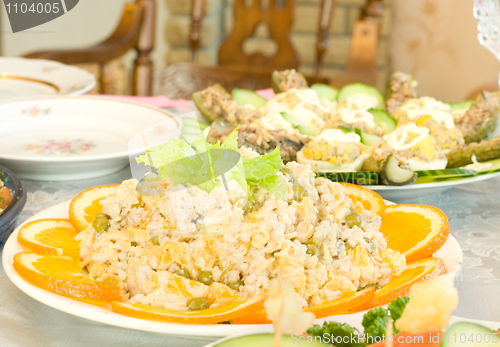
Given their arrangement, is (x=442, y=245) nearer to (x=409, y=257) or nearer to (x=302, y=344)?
(x=409, y=257)

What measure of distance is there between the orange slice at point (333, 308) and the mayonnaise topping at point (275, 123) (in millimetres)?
809

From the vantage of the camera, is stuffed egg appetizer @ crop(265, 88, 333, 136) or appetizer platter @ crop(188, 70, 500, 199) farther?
stuffed egg appetizer @ crop(265, 88, 333, 136)

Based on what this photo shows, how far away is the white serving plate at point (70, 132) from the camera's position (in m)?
1.35

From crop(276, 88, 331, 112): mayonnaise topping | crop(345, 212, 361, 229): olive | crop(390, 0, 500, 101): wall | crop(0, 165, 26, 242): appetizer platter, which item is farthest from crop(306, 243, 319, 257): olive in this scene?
crop(390, 0, 500, 101): wall

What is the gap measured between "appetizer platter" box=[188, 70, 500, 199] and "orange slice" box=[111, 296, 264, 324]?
493 millimetres

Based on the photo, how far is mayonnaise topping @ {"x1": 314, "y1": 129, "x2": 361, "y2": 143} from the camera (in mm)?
1392

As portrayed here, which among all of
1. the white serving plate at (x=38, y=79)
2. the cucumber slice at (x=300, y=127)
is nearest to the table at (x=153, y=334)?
the cucumber slice at (x=300, y=127)

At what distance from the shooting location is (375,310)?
0.67 meters

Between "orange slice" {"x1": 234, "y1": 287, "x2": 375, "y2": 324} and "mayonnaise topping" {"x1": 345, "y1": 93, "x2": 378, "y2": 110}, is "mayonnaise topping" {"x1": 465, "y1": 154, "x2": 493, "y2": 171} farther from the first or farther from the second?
"orange slice" {"x1": 234, "y1": 287, "x2": 375, "y2": 324}

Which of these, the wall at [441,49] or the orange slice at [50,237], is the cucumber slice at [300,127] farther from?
the wall at [441,49]

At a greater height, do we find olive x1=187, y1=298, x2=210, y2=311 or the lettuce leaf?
the lettuce leaf

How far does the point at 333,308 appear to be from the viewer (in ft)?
2.43

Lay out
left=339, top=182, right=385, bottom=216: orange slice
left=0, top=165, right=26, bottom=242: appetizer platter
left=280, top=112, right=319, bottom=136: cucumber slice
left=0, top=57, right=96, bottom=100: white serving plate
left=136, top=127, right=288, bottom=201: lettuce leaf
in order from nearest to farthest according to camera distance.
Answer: left=136, top=127, right=288, bottom=201: lettuce leaf < left=0, top=165, right=26, bottom=242: appetizer platter < left=339, top=182, right=385, bottom=216: orange slice < left=280, top=112, right=319, bottom=136: cucumber slice < left=0, top=57, right=96, bottom=100: white serving plate

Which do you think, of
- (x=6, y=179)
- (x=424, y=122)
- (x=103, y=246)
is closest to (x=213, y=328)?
(x=103, y=246)
